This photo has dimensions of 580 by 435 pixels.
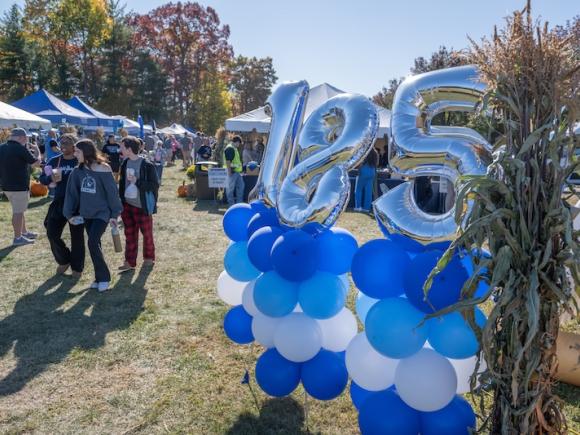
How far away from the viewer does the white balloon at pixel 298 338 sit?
2.77m

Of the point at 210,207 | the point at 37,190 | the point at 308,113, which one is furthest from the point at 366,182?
the point at 37,190

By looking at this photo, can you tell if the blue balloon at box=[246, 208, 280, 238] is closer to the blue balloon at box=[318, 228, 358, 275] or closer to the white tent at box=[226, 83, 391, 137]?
the blue balloon at box=[318, 228, 358, 275]

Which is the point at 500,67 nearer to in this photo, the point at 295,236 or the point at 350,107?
the point at 350,107

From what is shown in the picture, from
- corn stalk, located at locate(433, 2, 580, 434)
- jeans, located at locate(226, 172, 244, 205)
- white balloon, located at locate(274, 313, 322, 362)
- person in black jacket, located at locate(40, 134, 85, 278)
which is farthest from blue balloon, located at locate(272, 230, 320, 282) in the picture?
jeans, located at locate(226, 172, 244, 205)

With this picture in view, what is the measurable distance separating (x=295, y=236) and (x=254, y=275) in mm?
773

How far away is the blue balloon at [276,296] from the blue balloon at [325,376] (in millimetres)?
366

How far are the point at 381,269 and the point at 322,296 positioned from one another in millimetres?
552

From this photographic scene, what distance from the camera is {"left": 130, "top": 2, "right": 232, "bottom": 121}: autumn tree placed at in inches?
1976

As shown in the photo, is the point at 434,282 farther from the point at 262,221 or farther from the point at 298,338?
the point at 262,221

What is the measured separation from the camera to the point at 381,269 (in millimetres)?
2281

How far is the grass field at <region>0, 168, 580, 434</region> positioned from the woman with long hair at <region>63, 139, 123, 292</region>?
2.91 ft

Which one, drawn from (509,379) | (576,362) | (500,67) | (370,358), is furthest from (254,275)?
(576,362)

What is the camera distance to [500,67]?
5.62ft

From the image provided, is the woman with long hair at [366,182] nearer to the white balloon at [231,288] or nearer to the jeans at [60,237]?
the jeans at [60,237]
